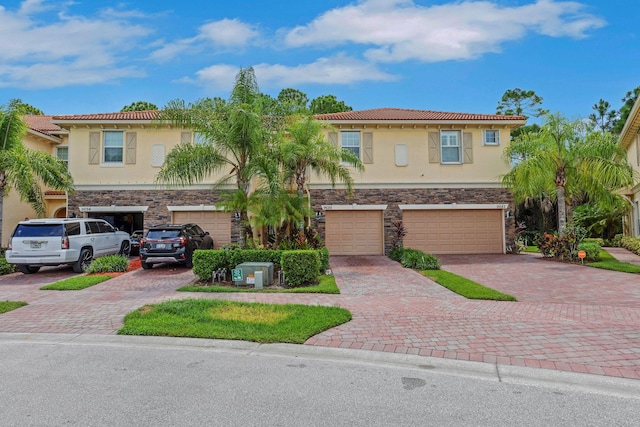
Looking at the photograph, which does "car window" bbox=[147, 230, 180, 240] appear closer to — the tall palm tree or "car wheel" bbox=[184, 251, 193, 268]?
"car wheel" bbox=[184, 251, 193, 268]

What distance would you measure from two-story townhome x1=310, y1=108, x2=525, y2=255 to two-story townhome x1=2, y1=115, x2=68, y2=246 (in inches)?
493

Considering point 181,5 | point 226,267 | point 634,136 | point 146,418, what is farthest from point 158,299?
point 634,136

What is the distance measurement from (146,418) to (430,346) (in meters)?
3.70

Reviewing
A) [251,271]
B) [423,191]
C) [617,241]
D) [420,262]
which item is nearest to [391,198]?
[423,191]

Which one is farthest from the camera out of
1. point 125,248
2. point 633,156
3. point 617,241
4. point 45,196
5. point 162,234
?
point 617,241

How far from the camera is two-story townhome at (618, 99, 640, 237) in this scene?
752 inches

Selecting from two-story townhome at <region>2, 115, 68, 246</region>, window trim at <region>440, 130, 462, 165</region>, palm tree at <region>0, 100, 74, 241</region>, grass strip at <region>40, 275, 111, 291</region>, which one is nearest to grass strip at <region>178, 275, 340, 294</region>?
grass strip at <region>40, 275, 111, 291</region>

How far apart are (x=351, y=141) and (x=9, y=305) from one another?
1444 cm

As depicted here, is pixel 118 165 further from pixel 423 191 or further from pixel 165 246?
pixel 423 191

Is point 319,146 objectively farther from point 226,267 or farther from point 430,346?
point 430,346

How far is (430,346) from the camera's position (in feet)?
19.3

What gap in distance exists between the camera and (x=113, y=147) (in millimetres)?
19375

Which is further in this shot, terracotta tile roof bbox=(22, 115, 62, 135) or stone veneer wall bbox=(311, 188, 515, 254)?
Answer: terracotta tile roof bbox=(22, 115, 62, 135)

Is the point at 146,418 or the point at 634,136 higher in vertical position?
the point at 634,136
